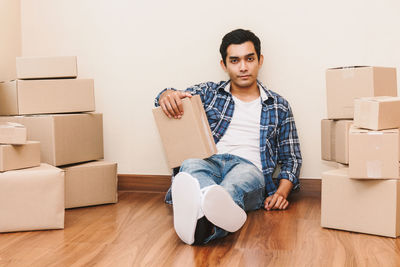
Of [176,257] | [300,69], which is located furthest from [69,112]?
[300,69]

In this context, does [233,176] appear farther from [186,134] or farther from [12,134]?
[12,134]

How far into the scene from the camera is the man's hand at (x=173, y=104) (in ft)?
5.84

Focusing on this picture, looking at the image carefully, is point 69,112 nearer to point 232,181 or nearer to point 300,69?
point 232,181

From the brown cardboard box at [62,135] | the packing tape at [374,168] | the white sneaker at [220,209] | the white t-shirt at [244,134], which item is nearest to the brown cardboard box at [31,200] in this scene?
the brown cardboard box at [62,135]

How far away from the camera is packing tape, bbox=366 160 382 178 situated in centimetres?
147

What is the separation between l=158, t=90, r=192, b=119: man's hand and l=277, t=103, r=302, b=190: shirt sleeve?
21.3 inches

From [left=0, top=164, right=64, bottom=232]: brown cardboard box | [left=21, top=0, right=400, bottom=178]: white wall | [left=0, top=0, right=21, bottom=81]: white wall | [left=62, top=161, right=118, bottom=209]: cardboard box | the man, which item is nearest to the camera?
[left=0, top=164, right=64, bottom=232]: brown cardboard box

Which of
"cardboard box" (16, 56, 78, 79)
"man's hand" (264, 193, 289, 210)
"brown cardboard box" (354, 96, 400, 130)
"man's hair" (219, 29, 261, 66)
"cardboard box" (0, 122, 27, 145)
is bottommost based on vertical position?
"man's hand" (264, 193, 289, 210)

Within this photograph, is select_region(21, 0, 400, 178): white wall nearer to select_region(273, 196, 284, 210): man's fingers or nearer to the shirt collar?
the shirt collar

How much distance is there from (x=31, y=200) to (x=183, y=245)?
593 mm

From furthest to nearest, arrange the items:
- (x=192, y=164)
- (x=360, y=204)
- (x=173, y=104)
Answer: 1. (x=173, y=104)
2. (x=192, y=164)
3. (x=360, y=204)

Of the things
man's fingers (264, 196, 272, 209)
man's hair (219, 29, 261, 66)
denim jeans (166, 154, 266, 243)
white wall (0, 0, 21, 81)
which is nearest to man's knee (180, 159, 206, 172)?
denim jeans (166, 154, 266, 243)

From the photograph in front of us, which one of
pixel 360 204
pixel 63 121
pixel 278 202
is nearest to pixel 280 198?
pixel 278 202

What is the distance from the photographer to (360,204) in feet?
5.11
